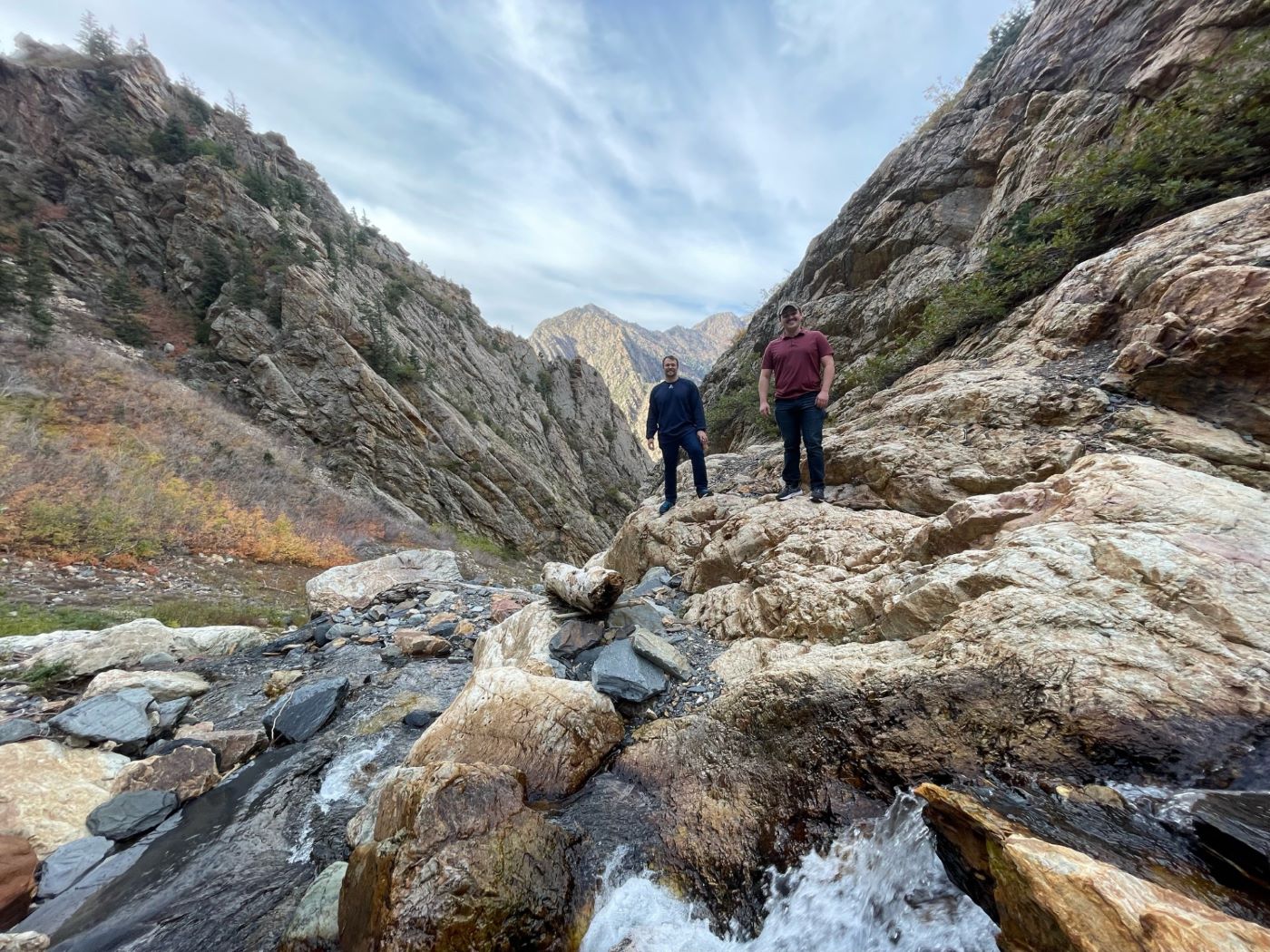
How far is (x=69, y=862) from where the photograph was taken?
3492 mm

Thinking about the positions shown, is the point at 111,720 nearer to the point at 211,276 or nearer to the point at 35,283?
the point at 35,283

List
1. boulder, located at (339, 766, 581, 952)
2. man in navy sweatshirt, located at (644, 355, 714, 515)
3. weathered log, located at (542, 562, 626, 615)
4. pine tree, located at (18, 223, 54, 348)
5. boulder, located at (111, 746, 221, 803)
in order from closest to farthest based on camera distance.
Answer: boulder, located at (339, 766, 581, 952) → boulder, located at (111, 746, 221, 803) → weathered log, located at (542, 562, 626, 615) → man in navy sweatshirt, located at (644, 355, 714, 515) → pine tree, located at (18, 223, 54, 348)

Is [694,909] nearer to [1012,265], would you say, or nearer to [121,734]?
[121,734]

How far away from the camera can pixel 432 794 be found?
9.68 ft

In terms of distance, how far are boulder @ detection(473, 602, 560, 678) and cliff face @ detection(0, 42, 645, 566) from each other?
64.2 ft

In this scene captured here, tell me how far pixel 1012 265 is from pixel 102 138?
2024 inches

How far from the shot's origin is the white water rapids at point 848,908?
2.21m

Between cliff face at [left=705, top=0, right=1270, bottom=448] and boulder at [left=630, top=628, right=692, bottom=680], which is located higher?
cliff face at [left=705, top=0, right=1270, bottom=448]

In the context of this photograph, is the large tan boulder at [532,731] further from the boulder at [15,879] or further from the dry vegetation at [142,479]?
the dry vegetation at [142,479]

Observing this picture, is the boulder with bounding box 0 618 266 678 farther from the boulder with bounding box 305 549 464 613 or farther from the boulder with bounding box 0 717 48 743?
the boulder with bounding box 305 549 464 613

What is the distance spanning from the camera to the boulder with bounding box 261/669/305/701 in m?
5.86

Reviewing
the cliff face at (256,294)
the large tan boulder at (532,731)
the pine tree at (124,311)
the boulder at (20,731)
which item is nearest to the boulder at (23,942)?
the large tan boulder at (532,731)

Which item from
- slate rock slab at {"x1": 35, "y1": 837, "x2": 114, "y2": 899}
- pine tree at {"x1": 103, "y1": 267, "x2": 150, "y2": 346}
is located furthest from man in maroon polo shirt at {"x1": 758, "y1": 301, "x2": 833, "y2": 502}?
pine tree at {"x1": 103, "y1": 267, "x2": 150, "y2": 346}

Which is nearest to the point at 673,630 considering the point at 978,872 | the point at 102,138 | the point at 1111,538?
the point at 978,872
